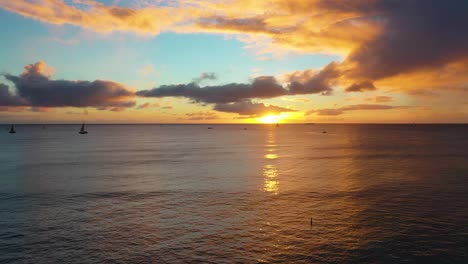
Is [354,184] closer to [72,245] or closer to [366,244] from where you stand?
[366,244]

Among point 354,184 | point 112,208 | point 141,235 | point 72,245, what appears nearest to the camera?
point 72,245

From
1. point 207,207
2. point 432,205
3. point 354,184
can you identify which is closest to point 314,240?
point 207,207

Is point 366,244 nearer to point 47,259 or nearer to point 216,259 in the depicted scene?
point 216,259

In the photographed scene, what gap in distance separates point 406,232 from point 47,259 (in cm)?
4038

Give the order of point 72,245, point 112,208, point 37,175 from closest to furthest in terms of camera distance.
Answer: point 72,245, point 112,208, point 37,175

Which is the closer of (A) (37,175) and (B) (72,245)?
(B) (72,245)

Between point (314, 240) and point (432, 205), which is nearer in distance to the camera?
point (314, 240)

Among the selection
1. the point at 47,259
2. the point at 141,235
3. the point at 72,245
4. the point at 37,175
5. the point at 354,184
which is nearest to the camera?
the point at 47,259

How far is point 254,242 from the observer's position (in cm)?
3772

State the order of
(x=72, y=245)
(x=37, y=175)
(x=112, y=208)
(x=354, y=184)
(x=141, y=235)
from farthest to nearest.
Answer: (x=37, y=175) → (x=354, y=184) → (x=112, y=208) → (x=141, y=235) → (x=72, y=245)

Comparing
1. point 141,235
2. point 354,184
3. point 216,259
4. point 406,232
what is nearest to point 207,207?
point 141,235

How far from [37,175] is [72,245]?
177ft

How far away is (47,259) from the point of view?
33.2 metres

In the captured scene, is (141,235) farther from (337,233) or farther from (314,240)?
(337,233)
